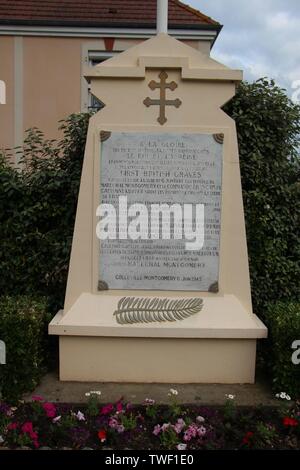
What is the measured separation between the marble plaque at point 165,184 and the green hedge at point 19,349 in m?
0.72

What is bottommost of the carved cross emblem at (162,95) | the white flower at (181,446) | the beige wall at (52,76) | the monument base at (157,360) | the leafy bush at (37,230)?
the white flower at (181,446)

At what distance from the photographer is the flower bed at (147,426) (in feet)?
10.4

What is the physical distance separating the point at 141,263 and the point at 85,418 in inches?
53.6

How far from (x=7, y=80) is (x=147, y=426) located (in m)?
9.52

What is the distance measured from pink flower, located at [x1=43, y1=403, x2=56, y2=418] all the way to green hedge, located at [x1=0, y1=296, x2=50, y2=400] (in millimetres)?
381

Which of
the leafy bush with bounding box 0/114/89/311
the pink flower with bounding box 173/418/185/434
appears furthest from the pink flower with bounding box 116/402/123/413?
the leafy bush with bounding box 0/114/89/311

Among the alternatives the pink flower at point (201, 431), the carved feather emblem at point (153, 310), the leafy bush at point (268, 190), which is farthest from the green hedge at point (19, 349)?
the leafy bush at point (268, 190)

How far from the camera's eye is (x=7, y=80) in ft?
35.9

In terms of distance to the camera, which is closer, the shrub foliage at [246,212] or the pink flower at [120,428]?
the pink flower at [120,428]

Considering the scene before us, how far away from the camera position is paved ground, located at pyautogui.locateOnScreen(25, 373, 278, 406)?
371 centimetres

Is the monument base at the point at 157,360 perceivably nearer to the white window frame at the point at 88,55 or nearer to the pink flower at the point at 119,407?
the pink flower at the point at 119,407

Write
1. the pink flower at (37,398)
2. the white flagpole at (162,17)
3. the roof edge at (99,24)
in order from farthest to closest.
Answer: the roof edge at (99,24), the white flagpole at (162,17), the pink flower at (37,398)

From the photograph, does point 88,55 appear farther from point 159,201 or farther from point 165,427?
point 165,427

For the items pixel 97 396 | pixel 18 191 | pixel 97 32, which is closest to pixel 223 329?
pixel 97 396
